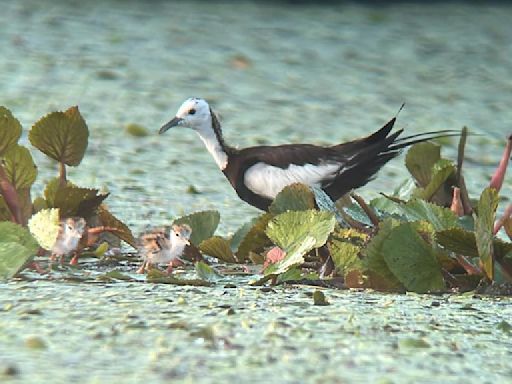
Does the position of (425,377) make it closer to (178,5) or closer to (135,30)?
(135,30)

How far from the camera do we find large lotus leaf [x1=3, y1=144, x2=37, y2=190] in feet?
11.1

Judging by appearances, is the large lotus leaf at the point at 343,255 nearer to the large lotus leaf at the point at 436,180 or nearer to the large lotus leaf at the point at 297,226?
the large lotus leaf at the point at 297,226

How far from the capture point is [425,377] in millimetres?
2305

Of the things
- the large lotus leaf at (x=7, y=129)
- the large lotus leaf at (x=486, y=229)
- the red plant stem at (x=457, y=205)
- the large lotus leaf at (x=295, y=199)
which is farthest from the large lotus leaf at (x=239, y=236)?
the large lotus leaf at (x=486, y=229)

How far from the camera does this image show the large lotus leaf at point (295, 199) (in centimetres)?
343

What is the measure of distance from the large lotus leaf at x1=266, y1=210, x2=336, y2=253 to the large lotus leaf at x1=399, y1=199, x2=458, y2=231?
0.77 feet

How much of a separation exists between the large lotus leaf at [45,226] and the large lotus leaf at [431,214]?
2.59ft

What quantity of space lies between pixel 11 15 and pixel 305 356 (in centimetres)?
487

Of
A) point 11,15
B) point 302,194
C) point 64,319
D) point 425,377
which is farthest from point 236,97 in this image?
point 425,377

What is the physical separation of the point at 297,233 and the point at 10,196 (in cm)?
70

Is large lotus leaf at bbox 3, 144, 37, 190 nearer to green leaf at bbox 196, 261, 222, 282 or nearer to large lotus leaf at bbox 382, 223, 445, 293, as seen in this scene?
green leaf at bbox 196, 261, 222, 282

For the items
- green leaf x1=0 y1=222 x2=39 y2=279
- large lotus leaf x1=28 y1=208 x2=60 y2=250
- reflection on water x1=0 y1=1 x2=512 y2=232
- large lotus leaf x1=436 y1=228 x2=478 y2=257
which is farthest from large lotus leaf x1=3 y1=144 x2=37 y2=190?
large lotus leaf x1=436 y1=228 x2=478 y2=257

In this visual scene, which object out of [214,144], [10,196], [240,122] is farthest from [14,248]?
[240,122]

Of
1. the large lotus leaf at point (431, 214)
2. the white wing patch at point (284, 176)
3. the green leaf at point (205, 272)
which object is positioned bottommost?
the green leaf at point (205, 272)
